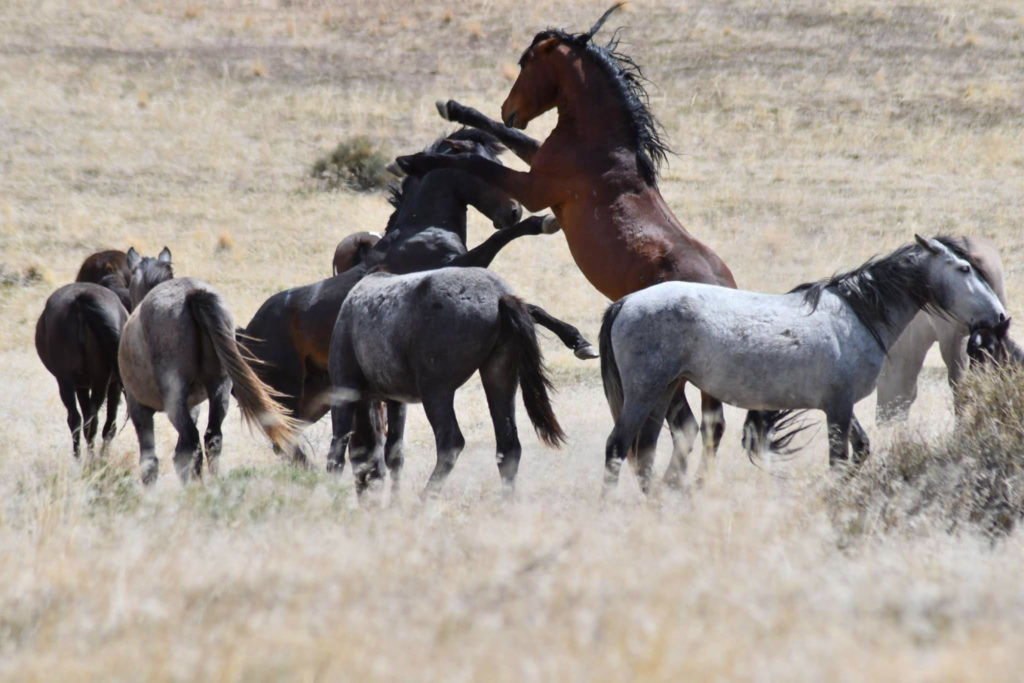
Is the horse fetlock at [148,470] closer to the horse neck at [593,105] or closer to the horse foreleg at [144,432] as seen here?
the horse foreleg at [144,432]

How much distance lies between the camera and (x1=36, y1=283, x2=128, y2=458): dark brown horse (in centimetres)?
959

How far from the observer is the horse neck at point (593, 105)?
8.04 m

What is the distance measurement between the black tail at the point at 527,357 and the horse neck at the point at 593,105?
1.77 m

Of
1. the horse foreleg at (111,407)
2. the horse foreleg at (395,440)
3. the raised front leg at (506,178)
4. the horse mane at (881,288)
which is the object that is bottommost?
the horse foreleg at (111,407)

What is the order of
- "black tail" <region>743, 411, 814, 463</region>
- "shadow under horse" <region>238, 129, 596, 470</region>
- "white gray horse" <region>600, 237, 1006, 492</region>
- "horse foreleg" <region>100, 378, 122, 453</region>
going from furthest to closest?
"horse foreleg" <region>100, 378, 122, 453</region> → "shadow under horse" <region>238, 129, 596, 470</region> → "black tail" <region>743, 411, 814, 463</region> → "white gray horse" <region>600, 237, 1006, 492</region>

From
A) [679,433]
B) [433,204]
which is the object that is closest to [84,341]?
[433,204]

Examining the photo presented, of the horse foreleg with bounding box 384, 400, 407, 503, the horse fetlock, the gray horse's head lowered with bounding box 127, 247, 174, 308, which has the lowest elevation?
the horse fetlock

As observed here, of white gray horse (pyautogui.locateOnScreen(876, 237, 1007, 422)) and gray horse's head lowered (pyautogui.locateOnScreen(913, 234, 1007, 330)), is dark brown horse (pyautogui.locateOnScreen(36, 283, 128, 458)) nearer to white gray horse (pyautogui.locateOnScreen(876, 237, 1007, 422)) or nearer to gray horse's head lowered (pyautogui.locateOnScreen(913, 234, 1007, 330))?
white gray horse (pyautogui.locateOnScreen(876, 237, 1007, 422))

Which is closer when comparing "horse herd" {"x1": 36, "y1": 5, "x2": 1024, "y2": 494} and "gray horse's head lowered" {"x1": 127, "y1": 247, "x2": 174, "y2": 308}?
"horse herd" {"x1": 36, "y1": 5, "x2": 1024, "y2": 494}

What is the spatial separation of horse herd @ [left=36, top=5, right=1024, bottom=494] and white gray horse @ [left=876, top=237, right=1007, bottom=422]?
0.02 metres

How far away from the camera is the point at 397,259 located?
8.43 metres

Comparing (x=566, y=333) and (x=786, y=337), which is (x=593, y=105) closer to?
(x=566, y=333)

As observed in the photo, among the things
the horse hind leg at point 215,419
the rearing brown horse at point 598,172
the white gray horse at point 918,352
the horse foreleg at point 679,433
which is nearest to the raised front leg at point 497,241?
the rearing brown horse at point 598,172

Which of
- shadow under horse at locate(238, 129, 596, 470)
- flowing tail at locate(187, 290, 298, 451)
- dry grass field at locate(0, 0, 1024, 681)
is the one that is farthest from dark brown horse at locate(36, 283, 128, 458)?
flowing tail at locate(187, 290, 298, 451)
